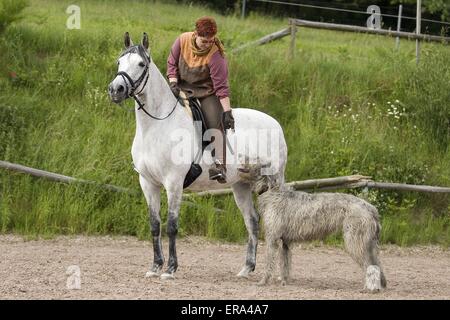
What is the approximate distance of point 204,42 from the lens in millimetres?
10242

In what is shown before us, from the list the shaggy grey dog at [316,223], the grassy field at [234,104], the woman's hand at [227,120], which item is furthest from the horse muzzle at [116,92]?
the grassy field at [234,104]

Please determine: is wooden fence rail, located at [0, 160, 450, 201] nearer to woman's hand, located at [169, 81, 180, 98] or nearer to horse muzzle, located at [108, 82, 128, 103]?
woman's hand, located at [169, 81, 180, 98]

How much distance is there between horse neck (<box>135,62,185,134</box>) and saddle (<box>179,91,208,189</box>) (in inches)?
11.6

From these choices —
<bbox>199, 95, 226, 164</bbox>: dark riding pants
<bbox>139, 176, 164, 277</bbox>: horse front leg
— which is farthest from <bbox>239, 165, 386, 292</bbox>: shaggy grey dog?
<bbox>139, 176, 164, 277</bbox>: horse front leg

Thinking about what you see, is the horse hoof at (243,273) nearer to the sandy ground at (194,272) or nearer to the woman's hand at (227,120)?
the sandy ground at (194,272)

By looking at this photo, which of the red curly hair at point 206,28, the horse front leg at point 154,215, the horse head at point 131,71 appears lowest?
the horse front leg at point 154,215

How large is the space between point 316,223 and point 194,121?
181 cm

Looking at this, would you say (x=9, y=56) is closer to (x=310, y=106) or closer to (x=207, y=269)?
(x=310, y=106)

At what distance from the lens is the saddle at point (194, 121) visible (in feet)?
33.7

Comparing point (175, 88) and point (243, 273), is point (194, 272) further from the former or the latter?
point (175, 88)

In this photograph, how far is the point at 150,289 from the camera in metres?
9.27

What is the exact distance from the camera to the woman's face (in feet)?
33.5

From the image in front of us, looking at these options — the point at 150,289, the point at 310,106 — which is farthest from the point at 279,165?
the point at 310,106

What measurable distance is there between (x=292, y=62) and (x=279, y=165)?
7271mm
